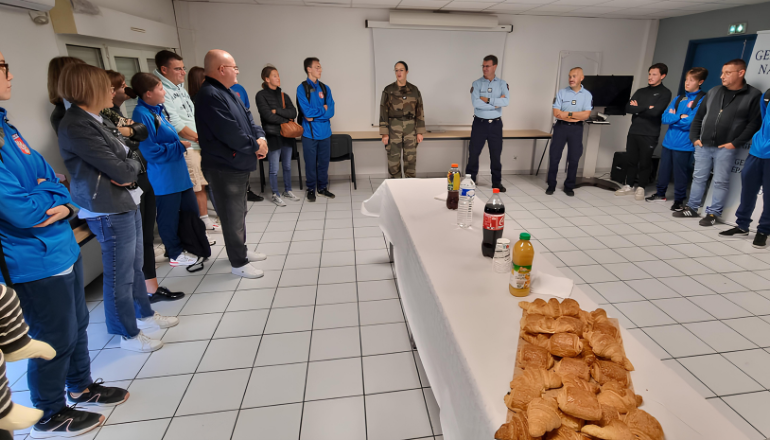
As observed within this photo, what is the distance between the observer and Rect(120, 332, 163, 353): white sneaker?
7.13ft

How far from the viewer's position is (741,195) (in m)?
3.73

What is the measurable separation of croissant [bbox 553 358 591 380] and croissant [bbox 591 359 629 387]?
0.7 inches

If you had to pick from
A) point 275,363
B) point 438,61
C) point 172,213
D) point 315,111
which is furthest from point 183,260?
point 438,61

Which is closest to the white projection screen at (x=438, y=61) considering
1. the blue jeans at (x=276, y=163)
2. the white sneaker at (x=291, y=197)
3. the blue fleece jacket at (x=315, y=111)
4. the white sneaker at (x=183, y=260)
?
the blue fleece jacket at (x=315, y=111)

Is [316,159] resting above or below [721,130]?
below

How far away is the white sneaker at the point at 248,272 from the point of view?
3.03 metres

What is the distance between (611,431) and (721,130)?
4457 mm

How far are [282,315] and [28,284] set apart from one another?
1375 millimetres

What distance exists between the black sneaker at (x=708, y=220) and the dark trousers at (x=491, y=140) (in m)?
2.34

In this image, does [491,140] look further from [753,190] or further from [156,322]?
[156,322]

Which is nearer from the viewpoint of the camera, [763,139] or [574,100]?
[763,139]

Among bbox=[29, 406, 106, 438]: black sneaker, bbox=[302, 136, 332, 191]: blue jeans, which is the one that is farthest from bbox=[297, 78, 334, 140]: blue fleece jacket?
bbox=[29, 406, 106, 438]: black sneaker

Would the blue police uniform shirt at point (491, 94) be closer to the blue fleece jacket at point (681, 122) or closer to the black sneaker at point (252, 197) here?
the blue fleece jacket at point (681, 122)

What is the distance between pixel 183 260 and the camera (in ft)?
10.6
